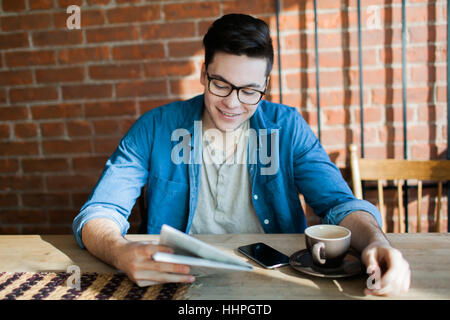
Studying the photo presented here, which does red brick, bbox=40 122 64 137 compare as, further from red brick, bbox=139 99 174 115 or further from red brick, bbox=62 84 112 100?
red brick, bbox=139 99 174 115

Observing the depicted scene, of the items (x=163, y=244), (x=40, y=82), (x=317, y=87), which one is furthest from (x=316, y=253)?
(x=40, y=82)

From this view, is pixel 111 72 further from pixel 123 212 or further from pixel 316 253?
pixel 316 253

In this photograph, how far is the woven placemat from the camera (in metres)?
0.84

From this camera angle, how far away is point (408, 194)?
192 cm

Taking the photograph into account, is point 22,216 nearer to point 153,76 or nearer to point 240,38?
point 153,76

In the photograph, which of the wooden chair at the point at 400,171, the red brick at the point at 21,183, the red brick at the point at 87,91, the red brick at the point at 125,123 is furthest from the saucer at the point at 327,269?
the red brick at the point at 21,183

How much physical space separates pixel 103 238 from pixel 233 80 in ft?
2.03

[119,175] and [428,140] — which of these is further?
[428,140]

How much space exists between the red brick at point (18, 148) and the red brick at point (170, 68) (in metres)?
0.72

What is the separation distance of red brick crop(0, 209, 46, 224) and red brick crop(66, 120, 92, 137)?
47 cm

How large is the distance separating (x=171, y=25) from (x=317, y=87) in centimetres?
75

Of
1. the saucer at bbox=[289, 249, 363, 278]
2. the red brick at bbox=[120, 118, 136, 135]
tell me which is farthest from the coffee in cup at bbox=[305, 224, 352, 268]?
the red brick at bbox=[120, 118, 136, 135]
